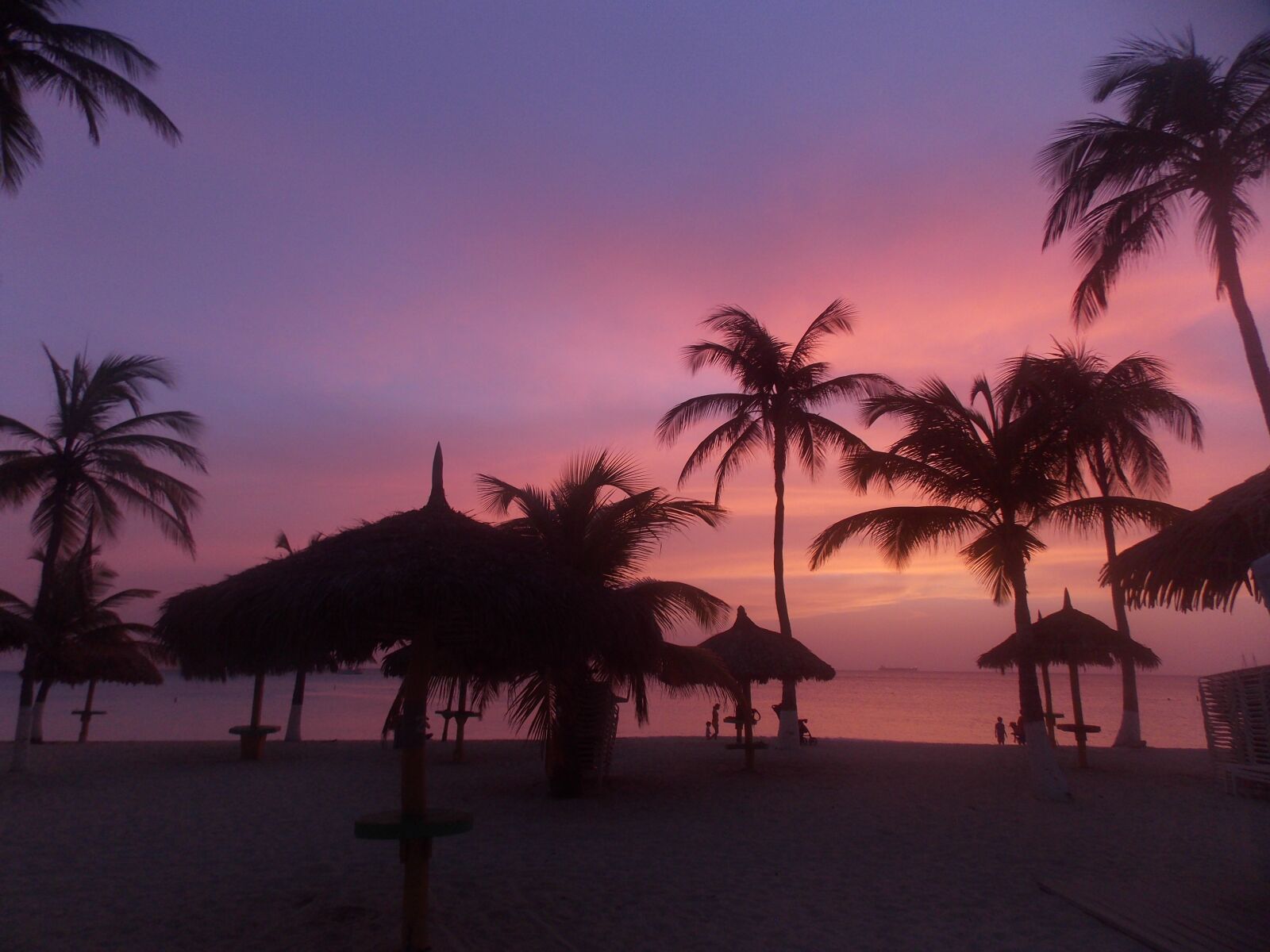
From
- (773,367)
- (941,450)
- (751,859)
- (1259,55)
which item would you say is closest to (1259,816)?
(941,450)

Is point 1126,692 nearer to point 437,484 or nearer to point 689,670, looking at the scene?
point 689,670

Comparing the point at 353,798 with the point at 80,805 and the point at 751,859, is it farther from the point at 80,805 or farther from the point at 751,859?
the point at 751,859

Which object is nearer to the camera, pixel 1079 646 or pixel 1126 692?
pixel 1079 646

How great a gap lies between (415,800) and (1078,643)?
571 inches

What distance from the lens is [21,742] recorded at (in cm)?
1416

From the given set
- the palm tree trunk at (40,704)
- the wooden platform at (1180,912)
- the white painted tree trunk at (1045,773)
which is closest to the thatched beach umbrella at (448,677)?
the wooden platform at (1180,912)

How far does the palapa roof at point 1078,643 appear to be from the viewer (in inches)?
620

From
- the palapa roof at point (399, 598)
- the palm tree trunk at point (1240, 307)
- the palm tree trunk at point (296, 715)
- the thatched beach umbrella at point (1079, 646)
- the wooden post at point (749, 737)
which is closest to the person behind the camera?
the palapa roof at point (399, 598)

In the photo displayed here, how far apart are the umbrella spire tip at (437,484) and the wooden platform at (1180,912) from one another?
19.4ft

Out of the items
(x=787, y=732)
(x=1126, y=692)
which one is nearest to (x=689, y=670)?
(x=787, y=732)

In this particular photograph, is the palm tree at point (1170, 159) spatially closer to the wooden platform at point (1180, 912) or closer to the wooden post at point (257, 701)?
the wooden platform at point (1180, 912)

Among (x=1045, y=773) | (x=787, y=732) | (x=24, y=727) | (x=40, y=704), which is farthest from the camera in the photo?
(x=40, y=704)

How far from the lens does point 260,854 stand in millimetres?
8016

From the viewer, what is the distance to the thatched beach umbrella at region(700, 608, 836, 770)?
1523cm
